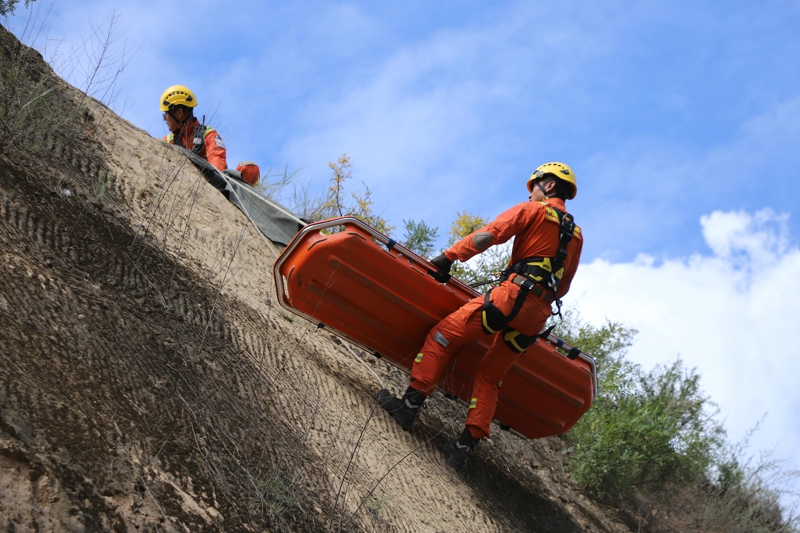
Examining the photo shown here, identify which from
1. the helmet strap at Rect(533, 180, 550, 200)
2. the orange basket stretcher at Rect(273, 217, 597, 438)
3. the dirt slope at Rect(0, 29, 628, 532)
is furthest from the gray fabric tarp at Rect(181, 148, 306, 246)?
the helmet strap at Rect(533, 180, 550, 200)

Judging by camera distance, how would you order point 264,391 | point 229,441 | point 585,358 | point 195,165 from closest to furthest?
point 229,441 → point 264,391 → point 585,358 → point 195,165

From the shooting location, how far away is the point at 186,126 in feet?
26.8

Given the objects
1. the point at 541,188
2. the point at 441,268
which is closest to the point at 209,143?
the point at 441,268

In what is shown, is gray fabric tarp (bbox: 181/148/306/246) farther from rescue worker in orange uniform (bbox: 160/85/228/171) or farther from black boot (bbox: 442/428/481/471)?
black boot (bbox: 442/428/481/471)

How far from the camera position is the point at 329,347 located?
19.8 feet

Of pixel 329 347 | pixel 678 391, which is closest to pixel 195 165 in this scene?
pixel 329 347

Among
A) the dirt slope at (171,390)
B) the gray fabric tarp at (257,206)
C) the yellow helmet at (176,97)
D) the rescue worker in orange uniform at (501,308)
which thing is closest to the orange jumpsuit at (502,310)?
the rescue worker in orange uniform at (501,308)

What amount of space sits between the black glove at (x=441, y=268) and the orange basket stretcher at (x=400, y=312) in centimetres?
5

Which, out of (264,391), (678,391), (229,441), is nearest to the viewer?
(229,441)

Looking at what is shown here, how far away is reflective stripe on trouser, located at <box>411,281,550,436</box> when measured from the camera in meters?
4.96

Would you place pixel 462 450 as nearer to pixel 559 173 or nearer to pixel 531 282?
pixel 531 282

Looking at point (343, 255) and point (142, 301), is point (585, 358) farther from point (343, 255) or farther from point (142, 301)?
point (142, 301)

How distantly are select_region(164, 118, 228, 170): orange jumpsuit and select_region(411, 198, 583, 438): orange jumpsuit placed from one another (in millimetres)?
3855

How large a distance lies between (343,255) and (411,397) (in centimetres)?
119
